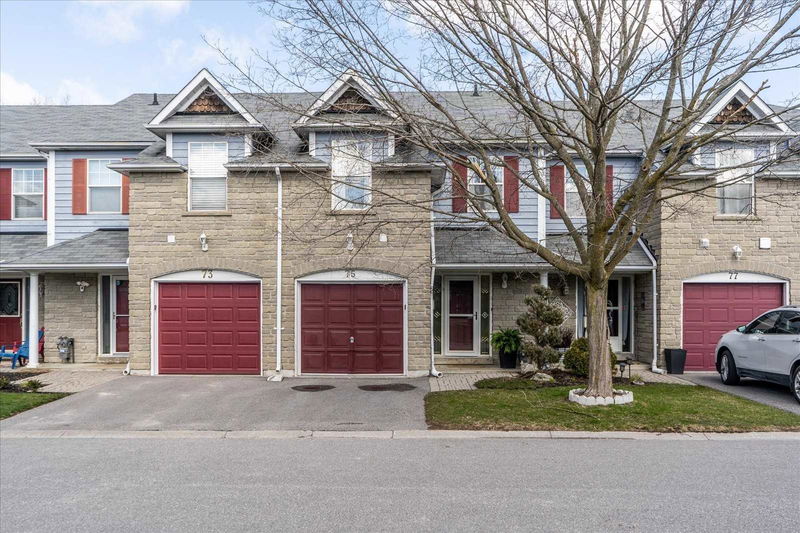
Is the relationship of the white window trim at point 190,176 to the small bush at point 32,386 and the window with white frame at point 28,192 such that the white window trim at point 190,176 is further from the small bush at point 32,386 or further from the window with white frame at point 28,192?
the window with white frame at point 28,192

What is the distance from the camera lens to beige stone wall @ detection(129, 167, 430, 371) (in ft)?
46.3

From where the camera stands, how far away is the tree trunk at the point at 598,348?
1028 cm

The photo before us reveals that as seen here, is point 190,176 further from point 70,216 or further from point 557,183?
point 557,183

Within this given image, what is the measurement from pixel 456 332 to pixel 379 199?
4.80 metres

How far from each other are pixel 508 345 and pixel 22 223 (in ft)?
47.4

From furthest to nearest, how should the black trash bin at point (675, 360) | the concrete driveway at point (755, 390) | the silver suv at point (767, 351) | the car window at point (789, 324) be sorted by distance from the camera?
1. the black trash bin at point (675, 360)
2. the car window at point (789, 324)
3. the silver suv at point (767, 351)
4. the concrete driveway at point (755, 390)

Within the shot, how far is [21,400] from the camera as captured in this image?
1113cm

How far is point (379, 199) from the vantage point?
45.8ft

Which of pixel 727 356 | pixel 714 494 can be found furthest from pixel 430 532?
pixel 727 356

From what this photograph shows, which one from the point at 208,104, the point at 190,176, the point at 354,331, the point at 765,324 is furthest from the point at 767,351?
the point at 208,104

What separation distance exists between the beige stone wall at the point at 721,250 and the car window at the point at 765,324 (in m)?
2.42

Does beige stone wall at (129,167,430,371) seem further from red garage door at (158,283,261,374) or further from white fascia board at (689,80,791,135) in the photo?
white fascia board at (689,80,791,135)

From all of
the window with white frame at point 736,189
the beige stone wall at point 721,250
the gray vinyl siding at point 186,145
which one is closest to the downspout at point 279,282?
the gray vinyl siding at point 186,145

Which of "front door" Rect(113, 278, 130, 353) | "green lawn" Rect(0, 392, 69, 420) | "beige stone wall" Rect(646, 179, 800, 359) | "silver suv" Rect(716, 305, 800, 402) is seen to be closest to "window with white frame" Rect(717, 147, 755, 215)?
"beige stone wall" Rect(646, 179, 800, 359)
